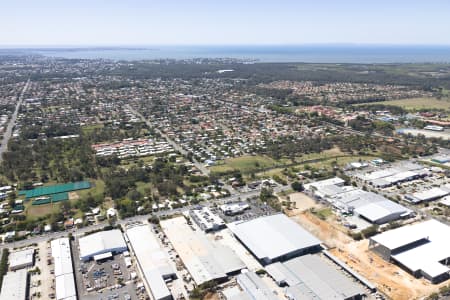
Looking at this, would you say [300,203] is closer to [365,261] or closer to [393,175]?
[365,261]

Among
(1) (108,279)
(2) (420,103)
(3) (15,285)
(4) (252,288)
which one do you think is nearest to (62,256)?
(3) (15,285)

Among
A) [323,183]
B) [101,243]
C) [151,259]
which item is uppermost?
[323,183]

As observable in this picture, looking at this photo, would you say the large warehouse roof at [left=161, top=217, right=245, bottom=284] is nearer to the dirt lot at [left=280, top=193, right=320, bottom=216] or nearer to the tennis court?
the dirt lot at [left=280, top=193, right=320, bottom=216]

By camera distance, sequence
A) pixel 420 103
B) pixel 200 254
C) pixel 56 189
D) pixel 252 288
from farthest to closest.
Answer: pixel 420 103 → pixel 56 189 → pixel 200 254 → pixel 252 288

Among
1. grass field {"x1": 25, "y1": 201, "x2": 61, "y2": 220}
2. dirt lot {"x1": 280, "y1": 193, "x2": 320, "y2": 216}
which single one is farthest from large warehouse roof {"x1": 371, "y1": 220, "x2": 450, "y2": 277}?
grass field {"x1": 25, "y1": 201, "x2": 61, "y2": 220}

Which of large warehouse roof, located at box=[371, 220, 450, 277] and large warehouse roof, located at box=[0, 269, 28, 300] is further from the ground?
large warehouse roof, located at box=[371, 220, 450, 277]

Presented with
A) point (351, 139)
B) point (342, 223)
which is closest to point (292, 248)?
point (342, 223)
